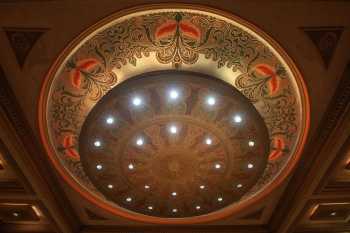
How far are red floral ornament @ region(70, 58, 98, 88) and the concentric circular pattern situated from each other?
2.13 ft

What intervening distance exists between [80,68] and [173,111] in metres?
1.91

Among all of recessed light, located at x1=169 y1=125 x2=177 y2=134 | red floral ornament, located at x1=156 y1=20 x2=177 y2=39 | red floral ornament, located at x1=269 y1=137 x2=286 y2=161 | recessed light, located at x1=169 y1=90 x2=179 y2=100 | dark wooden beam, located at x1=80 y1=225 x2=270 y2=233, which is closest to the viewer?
red floral ornament, located at x1=156 y1=20 x2=177 y2=39

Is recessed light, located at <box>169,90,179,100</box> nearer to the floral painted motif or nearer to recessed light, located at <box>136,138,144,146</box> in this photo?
the floral painted motif

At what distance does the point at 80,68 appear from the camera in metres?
6.38

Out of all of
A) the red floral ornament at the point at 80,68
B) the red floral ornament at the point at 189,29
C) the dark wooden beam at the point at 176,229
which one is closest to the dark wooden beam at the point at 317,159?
the dark wooden beam at the point at 176,229

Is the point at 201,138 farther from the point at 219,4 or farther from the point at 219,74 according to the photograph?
the point at 219,4

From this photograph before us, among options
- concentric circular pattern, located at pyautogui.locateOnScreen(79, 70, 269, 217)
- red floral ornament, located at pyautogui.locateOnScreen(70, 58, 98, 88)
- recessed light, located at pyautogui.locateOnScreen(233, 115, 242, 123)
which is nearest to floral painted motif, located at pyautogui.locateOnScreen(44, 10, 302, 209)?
red floral ornament, located at pyautogui.locateOnScreen(70, 58, 98, 88)

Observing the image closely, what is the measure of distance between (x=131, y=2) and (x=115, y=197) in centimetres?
512

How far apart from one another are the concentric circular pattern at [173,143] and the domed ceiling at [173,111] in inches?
0.8

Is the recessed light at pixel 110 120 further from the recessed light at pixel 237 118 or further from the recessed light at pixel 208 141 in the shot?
the recessed light at pixel 237 118

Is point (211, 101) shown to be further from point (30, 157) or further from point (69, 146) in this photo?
point (30, 157)

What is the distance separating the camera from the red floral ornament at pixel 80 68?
6293 mm

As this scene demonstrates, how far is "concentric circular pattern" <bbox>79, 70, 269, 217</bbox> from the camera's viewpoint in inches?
271

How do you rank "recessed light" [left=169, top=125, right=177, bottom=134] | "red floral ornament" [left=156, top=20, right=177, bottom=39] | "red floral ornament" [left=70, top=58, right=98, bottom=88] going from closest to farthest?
"red floral ornament" [left=156, top=20, right=177, bottom=39] → "red floral ornament" [left=70, top=58, right=98, bottom=88] → "recessed light" [left=169, top=125, right=177, bottom=134]
